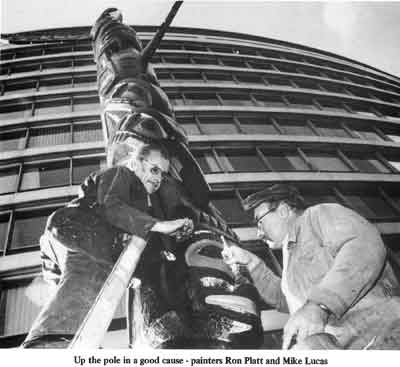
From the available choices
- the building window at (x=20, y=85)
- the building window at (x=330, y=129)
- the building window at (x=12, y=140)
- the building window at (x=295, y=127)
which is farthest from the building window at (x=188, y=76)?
the building window at (x=12, y=140)

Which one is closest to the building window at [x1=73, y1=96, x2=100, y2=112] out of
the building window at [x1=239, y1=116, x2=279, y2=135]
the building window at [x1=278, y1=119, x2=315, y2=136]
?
the building window at [x1=239, y1=116, x2=279, y2=135]

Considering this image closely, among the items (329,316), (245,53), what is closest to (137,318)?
(329,316)

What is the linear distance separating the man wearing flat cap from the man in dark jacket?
3.85ft

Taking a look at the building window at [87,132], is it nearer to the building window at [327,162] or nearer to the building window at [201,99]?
the building window at [201,99]

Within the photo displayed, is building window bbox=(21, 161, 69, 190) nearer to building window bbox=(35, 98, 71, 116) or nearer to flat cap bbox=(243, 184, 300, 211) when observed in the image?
building window bbox=(35, 98, 71, 116)

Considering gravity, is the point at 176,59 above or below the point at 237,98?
above

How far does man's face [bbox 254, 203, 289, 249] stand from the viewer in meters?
3.73

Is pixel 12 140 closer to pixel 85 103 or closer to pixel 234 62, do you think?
pixel 85 103

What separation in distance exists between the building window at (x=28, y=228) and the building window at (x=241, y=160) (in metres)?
6.05

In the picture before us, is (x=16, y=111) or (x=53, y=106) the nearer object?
(x=16, y=111)

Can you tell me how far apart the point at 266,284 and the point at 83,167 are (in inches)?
366

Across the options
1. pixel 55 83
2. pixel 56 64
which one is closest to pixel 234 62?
pixel 55 83

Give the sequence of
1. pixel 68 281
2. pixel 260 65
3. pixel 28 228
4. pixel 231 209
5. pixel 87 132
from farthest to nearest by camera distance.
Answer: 1. pixel 260 65
2. pixel 87 132
3. pixel 231 209
4. pixel 28 228
5. pixel 68 281

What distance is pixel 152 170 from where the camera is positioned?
461 cm
